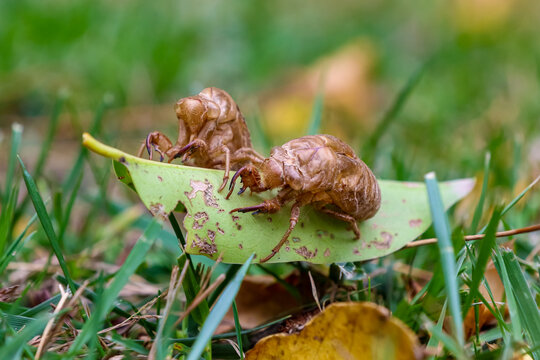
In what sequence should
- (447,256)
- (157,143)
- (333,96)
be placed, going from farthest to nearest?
(333,96) < (157,143) < (447,256)

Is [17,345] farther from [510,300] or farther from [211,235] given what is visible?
[510,300]

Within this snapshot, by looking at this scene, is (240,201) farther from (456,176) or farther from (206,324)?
(456,176)

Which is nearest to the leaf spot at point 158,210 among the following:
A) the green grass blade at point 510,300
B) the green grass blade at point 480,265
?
Result: the green grass blade at point 480,265

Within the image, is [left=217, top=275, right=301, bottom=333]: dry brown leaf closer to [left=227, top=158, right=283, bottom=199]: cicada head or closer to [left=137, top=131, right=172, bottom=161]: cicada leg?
[left=227, top=158, right=283, bottom=199]: cicada head

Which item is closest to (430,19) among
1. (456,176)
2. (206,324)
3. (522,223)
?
(456,176)

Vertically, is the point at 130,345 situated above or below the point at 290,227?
below

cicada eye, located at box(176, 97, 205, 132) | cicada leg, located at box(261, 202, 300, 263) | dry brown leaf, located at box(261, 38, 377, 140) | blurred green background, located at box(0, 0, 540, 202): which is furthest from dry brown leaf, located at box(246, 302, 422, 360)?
dry brown leaf, located at box(261, 38, 377, 140)

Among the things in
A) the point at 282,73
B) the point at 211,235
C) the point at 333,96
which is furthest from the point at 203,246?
the point at 282,73
